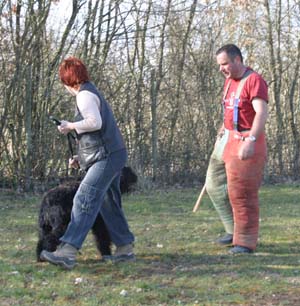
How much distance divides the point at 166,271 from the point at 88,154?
121cm

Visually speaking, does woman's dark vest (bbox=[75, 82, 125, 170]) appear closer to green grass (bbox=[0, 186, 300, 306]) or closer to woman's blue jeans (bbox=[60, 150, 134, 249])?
woman's blue jeans (bbox=[60, 150, 134, 249])

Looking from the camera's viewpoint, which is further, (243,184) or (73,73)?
(243,184)

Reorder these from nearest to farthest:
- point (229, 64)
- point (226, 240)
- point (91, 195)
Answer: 1. point (91, 195)
2. point (229, 64)
3. point (226, 240)

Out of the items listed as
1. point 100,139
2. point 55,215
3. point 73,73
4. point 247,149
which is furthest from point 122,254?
point 73,73

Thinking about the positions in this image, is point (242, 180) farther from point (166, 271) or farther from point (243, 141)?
point (166, 271)

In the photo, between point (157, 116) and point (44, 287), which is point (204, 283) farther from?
point (157, 116)

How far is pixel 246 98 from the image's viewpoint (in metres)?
5.91

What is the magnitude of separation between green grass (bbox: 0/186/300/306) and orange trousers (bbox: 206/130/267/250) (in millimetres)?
254

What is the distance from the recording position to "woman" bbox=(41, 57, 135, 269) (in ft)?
17.6

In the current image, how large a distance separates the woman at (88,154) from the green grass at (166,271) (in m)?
0.27

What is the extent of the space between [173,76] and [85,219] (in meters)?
7.89

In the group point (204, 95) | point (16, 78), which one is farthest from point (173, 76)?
point (16, 78)

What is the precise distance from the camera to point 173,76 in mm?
12961

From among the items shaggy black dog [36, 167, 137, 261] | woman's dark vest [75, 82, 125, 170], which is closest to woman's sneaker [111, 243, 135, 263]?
shaggy black dog [36, 167, 137, 261]
